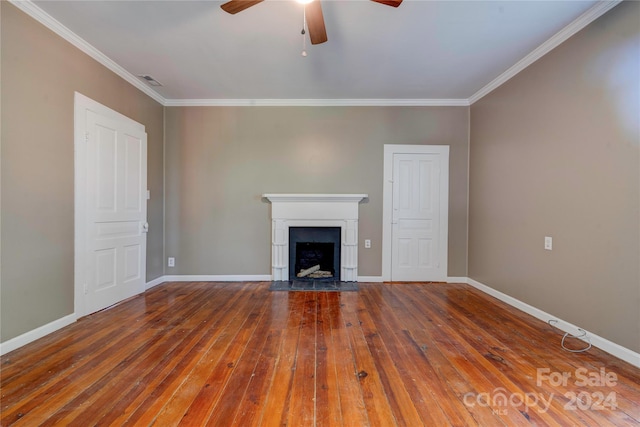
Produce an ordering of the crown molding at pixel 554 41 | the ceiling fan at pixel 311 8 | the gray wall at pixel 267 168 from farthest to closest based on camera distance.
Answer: the gray wall at pixel 267 168
the crown molding at pixel 554 41
the ceiling fan at pixel 311 8

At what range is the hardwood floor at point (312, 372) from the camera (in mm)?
1407

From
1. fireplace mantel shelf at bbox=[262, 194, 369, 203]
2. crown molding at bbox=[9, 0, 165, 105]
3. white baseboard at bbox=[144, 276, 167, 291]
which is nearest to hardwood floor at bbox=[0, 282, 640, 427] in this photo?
white baseboard at bbox=[144, 276, 167, 291]

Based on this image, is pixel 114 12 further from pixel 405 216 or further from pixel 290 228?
pixel 405 216

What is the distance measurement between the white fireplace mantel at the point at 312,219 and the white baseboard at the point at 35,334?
2226 mm

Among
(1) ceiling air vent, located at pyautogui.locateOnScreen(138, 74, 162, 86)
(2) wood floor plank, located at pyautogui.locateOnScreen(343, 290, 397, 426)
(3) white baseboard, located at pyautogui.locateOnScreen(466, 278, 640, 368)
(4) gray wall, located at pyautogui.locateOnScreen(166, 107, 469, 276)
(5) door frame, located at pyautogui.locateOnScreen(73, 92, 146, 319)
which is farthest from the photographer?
(4) gray wall, located at pyautogui.locateOnScreen(166, 107, 469, 276)

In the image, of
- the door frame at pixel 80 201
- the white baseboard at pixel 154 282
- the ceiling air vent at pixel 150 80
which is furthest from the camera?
the white baseboard at pixel 154 282

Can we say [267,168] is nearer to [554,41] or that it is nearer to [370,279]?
[370,279]

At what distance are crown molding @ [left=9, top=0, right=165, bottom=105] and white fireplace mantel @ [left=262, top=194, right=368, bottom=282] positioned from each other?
2.15 meters

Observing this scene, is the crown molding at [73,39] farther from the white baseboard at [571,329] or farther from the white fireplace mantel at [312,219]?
the white baseboard at [571,329]

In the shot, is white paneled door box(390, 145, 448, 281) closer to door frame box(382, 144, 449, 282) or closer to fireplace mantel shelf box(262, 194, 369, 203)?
door frame box(382, 144, 449, 282)

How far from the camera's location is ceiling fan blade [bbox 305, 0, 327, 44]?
182 centimetres

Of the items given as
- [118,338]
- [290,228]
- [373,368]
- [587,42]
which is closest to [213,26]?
[290,228]

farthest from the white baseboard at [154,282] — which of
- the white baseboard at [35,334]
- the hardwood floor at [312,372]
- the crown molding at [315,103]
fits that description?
the crown molding at [315,103]

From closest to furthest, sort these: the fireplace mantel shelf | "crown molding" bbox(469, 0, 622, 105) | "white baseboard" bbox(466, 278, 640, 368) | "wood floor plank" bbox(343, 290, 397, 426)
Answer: "wood floor plank" bbox(343, 290, 397, 426) < "white baseboard" bbox(466, 278, 640, 368) < "crown molding" bbox(469, 0, 622, 105) < the fireplace mantel shelf
